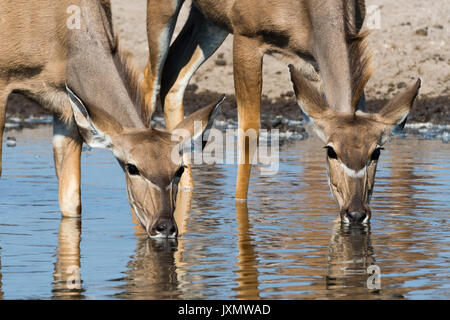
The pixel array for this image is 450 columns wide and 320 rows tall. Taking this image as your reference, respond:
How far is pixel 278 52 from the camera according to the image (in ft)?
44.1

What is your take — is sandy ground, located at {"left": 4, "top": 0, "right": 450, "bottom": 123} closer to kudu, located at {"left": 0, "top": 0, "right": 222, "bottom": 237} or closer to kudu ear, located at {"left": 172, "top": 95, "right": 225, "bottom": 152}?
kudu, located at {"left": 0, "top": 0, "right": 222, "bottom": 237}

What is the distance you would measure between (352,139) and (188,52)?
5.38 m

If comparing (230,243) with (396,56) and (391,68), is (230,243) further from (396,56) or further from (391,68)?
(396,56)

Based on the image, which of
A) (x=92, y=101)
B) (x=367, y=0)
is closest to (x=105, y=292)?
(x=92, y=101)

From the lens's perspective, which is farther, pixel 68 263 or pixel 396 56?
pixel 396 56

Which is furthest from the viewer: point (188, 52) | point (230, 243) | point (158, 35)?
point (188, 52)

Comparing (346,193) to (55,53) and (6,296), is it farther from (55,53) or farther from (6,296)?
(6,296)

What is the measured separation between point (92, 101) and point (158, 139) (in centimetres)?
110

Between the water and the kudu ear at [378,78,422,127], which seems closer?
the water

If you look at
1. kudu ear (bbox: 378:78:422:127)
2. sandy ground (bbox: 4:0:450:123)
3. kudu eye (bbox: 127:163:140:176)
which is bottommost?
kudu eye (bbox: 127:163:140:176)

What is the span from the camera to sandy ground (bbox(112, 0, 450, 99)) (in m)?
26.3

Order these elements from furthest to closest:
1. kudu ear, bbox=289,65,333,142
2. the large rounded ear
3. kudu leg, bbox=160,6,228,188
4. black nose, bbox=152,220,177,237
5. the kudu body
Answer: kudu leg, bbox=160,6,228,188
kudu ear, bbox=289,65,333,142
the large rounded ear
the kudu body
black nose, bbox=152,220,177,237

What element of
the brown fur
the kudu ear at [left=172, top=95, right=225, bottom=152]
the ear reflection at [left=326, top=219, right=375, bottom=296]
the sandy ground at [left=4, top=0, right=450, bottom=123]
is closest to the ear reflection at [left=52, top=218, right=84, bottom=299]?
the kudu ear at [left=172, top=95, right=225, bottom=152]

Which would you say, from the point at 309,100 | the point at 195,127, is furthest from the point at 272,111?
the point at 195,127
